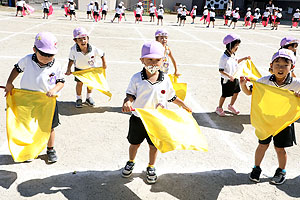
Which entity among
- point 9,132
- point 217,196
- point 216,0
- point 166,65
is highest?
point 216,0

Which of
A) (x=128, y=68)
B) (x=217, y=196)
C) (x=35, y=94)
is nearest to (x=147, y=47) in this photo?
(x=35, y=94)

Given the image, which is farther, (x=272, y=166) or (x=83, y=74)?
(x=83, y=74)

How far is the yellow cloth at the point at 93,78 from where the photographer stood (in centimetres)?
529

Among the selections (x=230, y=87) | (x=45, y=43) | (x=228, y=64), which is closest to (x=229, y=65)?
(x=228, y=64)

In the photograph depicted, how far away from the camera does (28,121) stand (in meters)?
3.49

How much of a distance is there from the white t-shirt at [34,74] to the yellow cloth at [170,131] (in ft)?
4.55

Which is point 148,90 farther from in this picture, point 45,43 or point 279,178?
point 279,178

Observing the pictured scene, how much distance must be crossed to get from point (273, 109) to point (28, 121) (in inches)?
127

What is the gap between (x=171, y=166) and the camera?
152 inches

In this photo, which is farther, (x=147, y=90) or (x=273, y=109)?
(x=273, y=109)

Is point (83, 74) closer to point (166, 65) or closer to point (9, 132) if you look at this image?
point (166, 65)

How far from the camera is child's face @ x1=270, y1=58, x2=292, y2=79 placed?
3.29 meters

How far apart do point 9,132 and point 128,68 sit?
18.8 ft

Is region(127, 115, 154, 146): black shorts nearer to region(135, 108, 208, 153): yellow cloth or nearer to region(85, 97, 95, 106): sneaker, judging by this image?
region(135, 108, 208, 153): yellow cloth
